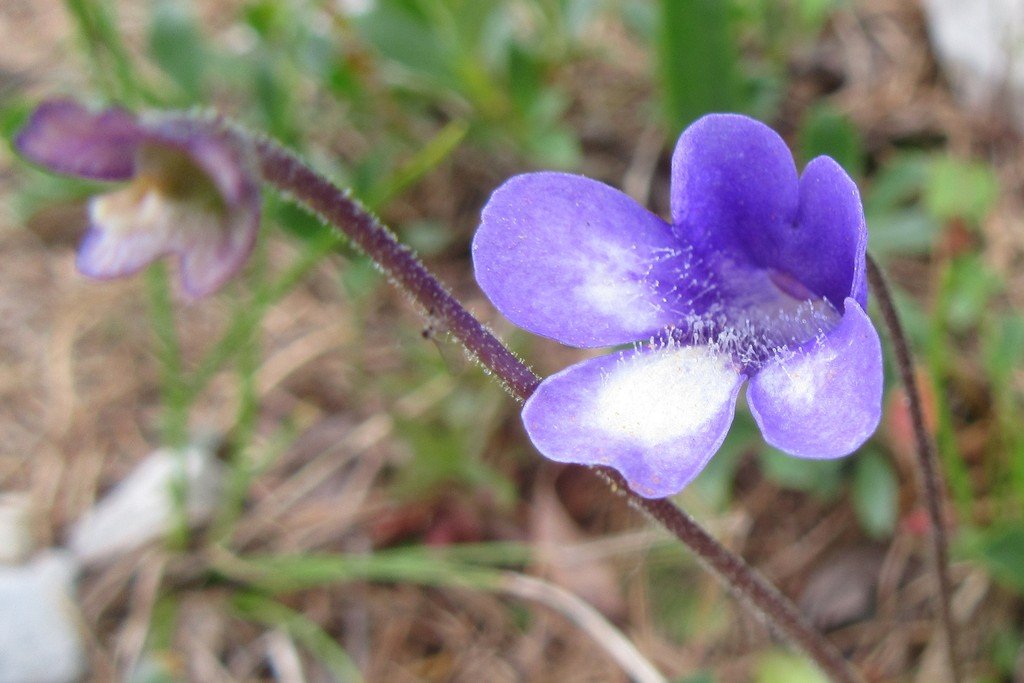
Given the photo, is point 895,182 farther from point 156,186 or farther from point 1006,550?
point 156,186

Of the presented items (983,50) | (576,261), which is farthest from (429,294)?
(983,50)

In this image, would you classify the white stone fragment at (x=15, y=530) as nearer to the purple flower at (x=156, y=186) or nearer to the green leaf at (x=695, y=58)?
the purple flower at (x=156, y=186)

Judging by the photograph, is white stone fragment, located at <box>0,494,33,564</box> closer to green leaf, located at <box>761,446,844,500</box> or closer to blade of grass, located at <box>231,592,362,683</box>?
blade of grass, located at <box>231,592,362,683</box>

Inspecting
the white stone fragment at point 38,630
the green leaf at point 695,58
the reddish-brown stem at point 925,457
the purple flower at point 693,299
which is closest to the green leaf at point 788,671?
the reddish-brown stem at point 925,457

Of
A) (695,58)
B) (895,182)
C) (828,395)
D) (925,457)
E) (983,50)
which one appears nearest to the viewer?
(828,395)

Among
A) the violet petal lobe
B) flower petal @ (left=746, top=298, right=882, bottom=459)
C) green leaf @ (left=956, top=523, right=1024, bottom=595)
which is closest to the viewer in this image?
flower petal @ (left=746, top=298, right=882, bottom=459)

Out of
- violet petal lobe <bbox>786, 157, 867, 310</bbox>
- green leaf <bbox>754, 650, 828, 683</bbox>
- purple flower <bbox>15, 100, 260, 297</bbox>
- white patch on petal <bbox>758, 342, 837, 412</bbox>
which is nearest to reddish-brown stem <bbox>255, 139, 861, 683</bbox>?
purple flower <bbox>15, 100, 260, 297</bbox>
